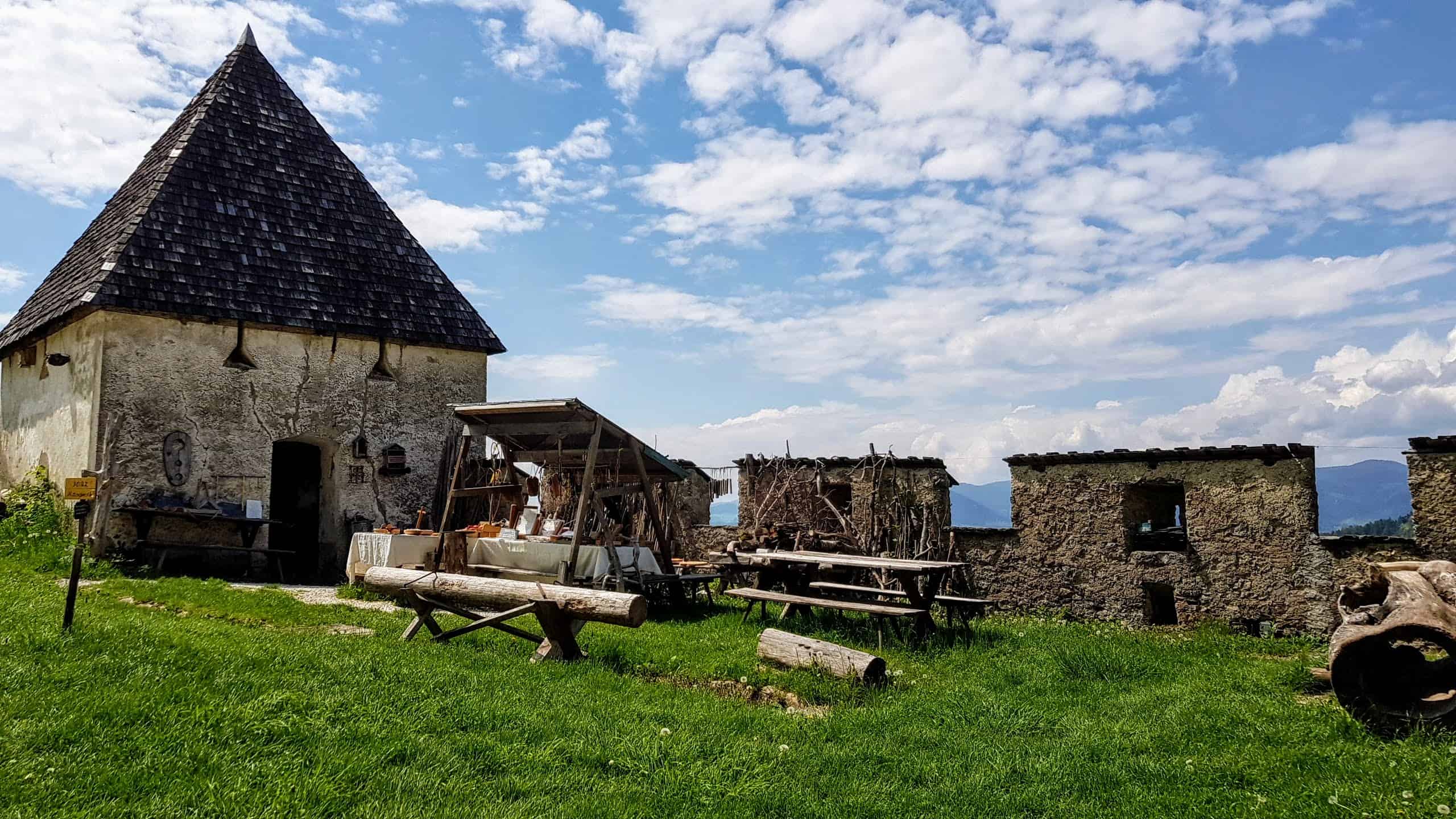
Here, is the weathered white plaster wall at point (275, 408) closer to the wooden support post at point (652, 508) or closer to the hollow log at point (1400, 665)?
the wooden support post at point (652, 508)

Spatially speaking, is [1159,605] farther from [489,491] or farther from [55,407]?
[55,407]

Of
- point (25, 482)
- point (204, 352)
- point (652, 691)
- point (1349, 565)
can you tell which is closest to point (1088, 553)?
point (1349, 565)

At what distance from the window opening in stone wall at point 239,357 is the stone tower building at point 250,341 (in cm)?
2

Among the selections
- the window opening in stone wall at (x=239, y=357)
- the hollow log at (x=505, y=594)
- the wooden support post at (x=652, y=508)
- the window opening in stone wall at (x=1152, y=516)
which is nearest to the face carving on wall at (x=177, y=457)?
the window opening in stone wall at (x=239, y=357)

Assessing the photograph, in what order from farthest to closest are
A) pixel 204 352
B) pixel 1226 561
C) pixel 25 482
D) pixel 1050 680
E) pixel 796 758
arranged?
pixel 25 482, pixel 204 352, pixel 1226 561, pixel 1050 680, pixel 796 758

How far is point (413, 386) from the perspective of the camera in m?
16.0

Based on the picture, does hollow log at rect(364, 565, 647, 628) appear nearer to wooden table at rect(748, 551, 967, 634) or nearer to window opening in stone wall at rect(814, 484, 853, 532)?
wooden table at rect(748, 551, 967, 634)

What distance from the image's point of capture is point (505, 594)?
8125 millimetres

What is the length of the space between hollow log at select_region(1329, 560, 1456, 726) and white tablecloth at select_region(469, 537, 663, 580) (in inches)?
294

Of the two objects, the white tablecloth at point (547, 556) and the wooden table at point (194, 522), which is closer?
the white tablecloth at point (547, 556)

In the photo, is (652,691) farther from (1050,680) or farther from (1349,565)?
(1349,565)

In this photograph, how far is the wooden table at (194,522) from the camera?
42.8 ft

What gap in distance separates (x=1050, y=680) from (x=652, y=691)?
137 inches

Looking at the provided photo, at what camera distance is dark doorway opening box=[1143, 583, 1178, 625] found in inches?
447
